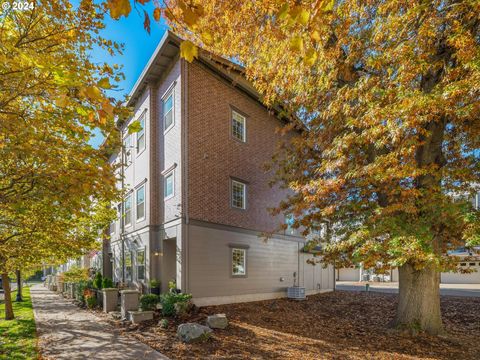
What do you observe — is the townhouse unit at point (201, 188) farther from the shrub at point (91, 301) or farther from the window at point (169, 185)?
the shrub at point (91, 301)

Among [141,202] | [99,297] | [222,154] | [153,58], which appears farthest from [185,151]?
[99,297]

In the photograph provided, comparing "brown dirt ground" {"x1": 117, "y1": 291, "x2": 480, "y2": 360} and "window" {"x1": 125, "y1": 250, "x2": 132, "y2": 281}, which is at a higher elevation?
"window" {"x1": 125, "y1": 250, "x2": 132, "y2": 281}

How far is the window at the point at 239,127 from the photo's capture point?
1689 centimetres

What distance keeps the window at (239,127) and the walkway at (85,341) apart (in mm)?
10257

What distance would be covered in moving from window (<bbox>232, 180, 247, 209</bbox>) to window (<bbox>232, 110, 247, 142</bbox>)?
2.37 m

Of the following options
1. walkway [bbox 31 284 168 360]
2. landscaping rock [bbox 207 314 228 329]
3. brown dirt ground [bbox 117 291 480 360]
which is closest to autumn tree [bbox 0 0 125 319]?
walkway [bbox 31 284 168 360]

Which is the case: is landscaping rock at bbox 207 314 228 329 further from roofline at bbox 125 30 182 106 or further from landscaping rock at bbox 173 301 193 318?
roofline at bbox 125 30 182 106

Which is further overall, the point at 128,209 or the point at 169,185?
the point at 128,209

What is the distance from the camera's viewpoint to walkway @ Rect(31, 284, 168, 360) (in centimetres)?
814

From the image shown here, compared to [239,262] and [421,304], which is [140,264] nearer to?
[239,262]

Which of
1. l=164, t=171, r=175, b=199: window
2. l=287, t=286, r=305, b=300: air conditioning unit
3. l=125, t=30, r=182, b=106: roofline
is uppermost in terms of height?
l=125, t=30, r=182, b=106: roofline

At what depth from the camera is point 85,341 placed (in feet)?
31.4

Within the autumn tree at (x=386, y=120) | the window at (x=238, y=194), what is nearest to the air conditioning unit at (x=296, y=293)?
the window at (x=238, y=194)

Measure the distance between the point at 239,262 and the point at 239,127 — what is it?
6.86 metres
